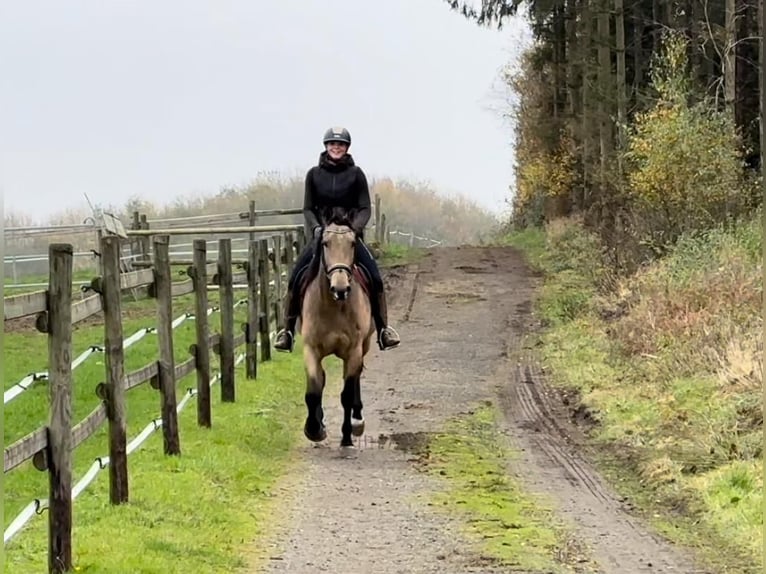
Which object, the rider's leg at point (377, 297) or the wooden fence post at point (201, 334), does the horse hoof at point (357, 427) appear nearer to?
the rider's leg at point (377, 297)

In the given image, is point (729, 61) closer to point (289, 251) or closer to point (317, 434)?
point (289, 251)

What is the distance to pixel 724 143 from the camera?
17.3 m

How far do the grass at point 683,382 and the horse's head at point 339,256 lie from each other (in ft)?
8.59

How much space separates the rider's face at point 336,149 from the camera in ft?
31.7

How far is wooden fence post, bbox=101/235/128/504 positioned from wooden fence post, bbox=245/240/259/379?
572cm

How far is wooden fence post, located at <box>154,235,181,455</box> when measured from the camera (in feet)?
27.9

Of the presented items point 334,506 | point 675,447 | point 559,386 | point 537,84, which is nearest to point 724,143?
point 559,386

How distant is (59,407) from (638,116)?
47.3ft

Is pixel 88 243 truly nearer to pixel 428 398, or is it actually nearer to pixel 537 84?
pixel 428 398

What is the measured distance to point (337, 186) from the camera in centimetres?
976

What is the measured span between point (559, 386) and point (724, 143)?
6483 millimetres

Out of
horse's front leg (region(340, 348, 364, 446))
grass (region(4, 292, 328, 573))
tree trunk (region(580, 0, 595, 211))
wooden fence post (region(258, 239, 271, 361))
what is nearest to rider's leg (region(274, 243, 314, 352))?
horse's front leg (region(340, 348, 364, 446))

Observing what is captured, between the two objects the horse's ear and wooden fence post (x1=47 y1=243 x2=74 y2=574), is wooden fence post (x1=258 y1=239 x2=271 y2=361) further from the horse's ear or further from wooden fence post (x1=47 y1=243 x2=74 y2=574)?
wooden fence post (x1=47 y1=243 x2=74 y2=574)

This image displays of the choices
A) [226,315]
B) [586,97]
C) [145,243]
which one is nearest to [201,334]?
[226,315]
